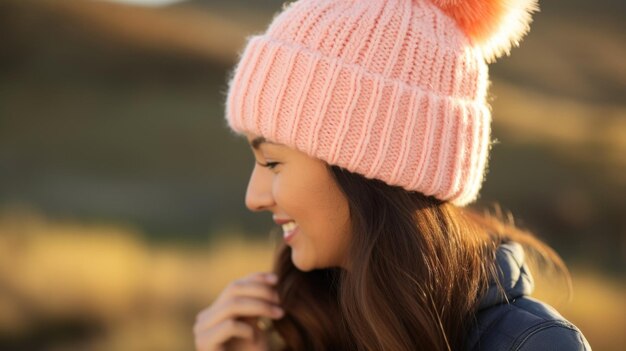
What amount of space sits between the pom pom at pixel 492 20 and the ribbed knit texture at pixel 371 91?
0.05m

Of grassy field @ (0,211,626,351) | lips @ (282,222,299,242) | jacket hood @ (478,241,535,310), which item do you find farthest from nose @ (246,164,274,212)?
Answer: grassy field @ (0,211,626,351)

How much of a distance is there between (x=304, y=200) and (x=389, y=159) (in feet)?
0.88

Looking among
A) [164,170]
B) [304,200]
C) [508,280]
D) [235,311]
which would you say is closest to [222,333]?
[235,311]

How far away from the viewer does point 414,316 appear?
76.7 inches

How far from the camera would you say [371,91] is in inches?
76.5

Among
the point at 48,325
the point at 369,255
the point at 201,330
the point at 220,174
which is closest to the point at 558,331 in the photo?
the point at 369,255

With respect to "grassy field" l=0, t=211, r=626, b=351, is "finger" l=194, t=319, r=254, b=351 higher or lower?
lower

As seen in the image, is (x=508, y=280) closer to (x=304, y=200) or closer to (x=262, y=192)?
(x=304, y=200)

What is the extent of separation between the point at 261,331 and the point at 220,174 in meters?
12.2

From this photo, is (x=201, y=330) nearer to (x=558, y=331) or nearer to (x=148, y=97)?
(x=558, y=331)

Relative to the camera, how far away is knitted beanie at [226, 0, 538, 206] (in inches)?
76.8

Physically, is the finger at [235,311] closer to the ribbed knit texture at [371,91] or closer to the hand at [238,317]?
the hand at [238,317]

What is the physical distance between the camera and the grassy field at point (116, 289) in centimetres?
534

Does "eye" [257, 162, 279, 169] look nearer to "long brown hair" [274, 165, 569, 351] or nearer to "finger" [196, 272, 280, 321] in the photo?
"long brown hair" [274, 165, 569, 351]
